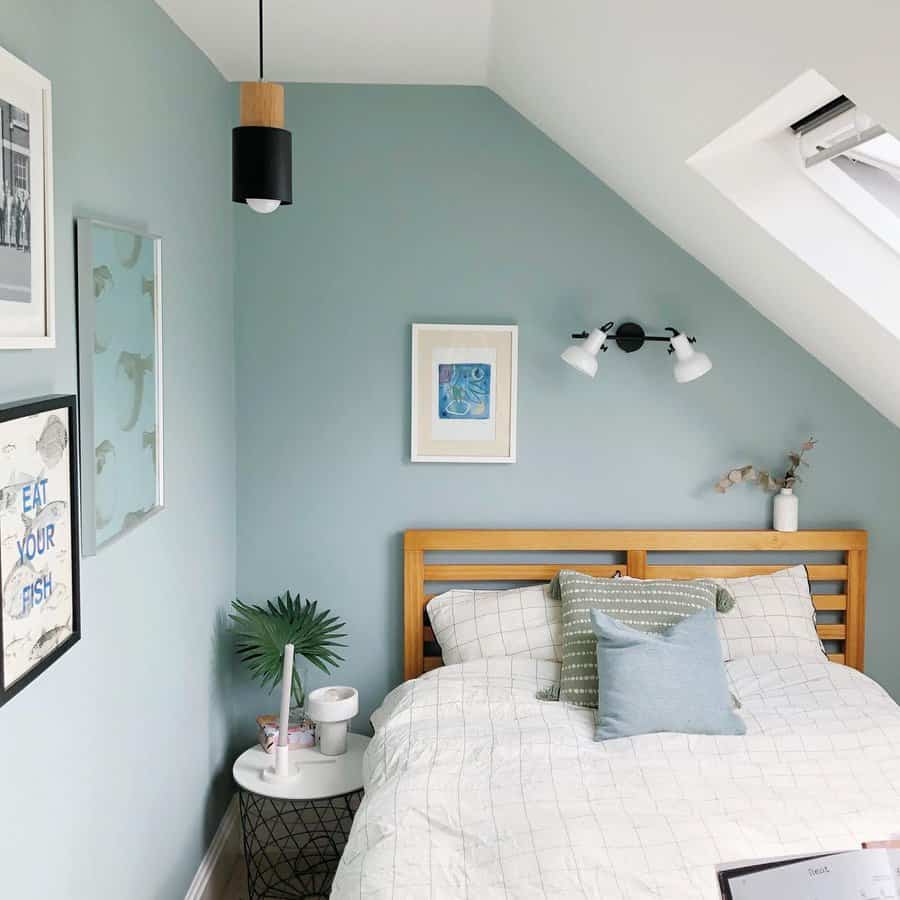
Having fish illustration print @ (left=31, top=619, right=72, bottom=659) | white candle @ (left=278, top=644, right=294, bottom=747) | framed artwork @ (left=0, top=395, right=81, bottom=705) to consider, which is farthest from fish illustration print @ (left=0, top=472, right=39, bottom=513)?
white candle @ (left=278, top=644, right=294, bottom=747)

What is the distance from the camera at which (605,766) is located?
8.38 ft

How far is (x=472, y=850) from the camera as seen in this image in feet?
7.18

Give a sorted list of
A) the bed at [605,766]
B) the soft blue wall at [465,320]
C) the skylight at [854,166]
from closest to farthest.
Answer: the bed at [605,766] → the skylight at [854,166] → the soft blue wall at [465,320]

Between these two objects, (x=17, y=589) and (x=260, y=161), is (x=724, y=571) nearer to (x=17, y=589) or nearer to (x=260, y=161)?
(x=260, y=161)

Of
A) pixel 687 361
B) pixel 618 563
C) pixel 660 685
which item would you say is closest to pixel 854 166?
pixel 687 361

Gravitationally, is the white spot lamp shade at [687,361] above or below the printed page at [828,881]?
above

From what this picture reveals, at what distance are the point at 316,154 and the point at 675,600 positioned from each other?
6.01ft

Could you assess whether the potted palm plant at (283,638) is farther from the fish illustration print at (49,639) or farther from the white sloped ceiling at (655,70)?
the white sloped ceiling at (655,70)

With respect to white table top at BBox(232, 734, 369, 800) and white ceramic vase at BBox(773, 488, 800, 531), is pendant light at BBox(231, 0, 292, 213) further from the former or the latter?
white ceramic vase at BBox(773, 488, 800, 531)

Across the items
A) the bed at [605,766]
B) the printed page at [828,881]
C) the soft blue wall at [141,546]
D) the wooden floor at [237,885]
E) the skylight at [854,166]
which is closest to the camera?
the printed page at [828,881]

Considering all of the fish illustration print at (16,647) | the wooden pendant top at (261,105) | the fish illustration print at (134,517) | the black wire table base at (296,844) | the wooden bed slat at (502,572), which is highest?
the wooden pendant top at (261,105)

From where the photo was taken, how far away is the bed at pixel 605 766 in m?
2.12

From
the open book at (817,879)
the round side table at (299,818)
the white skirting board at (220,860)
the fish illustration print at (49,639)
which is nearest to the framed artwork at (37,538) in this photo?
the fish illustration print at (49,639)

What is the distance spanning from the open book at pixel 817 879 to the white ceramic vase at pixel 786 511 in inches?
86.2
